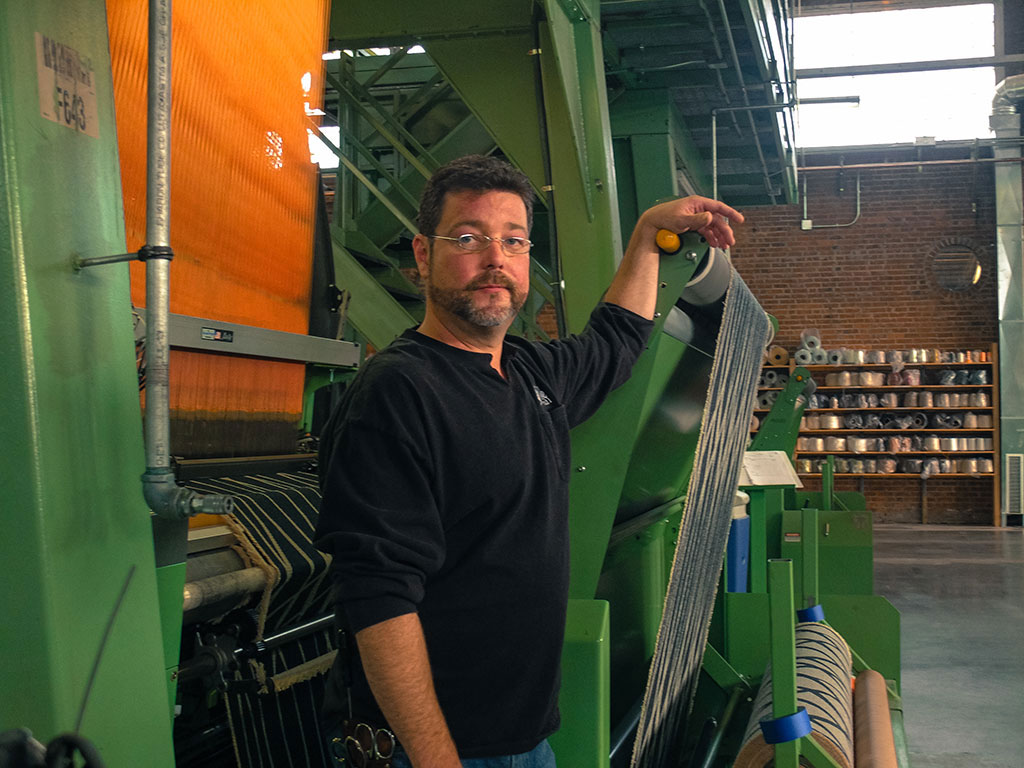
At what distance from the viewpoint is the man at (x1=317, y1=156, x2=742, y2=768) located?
1306mm

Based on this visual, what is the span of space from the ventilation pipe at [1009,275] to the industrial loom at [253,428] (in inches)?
386

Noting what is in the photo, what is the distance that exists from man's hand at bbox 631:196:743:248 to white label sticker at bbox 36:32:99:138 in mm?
1062

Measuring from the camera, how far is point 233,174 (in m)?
2.03

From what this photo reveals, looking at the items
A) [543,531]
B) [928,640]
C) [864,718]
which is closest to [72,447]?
[543,531]

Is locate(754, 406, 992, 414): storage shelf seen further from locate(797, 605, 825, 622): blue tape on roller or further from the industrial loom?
locate(797, 605, 825, 622): blue tape on roller

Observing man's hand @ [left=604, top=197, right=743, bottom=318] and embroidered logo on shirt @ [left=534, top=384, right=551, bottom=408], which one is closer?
embroidered logo on shirt @ [left=534, top=384, right=551, bottom=408]

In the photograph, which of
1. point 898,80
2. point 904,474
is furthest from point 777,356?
point 898,80

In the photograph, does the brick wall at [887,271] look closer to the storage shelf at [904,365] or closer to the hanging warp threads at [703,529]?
the storage shelf at [904,365]

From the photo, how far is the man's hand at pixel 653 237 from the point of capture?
1.86m

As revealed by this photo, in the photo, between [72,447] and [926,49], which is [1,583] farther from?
[926,49]

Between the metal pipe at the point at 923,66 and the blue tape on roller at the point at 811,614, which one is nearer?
the blue tape on roller at the point at 811,614

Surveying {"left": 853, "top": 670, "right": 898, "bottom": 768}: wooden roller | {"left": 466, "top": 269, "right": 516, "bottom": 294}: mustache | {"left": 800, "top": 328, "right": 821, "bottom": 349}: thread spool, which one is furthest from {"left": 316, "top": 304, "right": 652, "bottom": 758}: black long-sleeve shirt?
{"left": 800, "top": 328, "right": 821, "bottom": 349}: thread spool

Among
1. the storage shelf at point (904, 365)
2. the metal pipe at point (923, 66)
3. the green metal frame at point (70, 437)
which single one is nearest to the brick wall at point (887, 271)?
the storage shelf at point (904, 365)

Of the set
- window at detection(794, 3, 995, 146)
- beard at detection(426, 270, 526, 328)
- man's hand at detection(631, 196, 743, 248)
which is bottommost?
beard at detection(426, 270, 526, 328)
